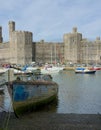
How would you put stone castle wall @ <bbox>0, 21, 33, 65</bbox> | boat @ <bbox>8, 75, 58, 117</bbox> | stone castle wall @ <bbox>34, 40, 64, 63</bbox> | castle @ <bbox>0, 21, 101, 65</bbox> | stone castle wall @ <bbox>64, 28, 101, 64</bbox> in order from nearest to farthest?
boat @ <bbox>8, 75, 58, 117</bbox>
stone castle wall @ <bbox>0, 21, 33, 65</bbox>
castle @ <bbox>0, 21, 101, 65</bbox>
stone castle wall @ <bbox>64, 28, 101, 64</bbox>
stone castle wall @ <bbox>34, 40, 64, 63</bbox>

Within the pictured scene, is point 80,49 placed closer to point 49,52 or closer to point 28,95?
point 49,52

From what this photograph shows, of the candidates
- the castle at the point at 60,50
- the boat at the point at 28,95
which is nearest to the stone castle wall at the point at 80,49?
the castle at the point at 60,50

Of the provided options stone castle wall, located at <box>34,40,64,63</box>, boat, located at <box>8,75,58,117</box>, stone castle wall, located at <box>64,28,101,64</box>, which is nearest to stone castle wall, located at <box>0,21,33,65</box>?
stone castle wall, located at <box>34,40,64,63</box>

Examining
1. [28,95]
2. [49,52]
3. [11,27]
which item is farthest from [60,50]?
[28,95]

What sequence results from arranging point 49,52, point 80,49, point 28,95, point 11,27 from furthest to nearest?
point 11,27 < point 49,52 < point 80,49 < point 28,95

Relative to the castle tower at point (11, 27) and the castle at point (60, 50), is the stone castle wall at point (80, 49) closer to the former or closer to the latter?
the castle at point (60, 50)

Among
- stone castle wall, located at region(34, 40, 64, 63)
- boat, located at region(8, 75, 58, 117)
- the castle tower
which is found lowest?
boat, located at region(8, 75, 58, 117)

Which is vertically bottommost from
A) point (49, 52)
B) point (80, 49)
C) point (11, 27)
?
point (49, 52)

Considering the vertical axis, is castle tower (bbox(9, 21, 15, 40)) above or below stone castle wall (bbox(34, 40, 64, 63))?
above

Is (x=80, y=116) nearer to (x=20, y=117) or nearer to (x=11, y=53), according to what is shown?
(x=20, y=117)

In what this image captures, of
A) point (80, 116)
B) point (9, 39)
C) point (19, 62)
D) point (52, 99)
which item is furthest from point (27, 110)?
point (9, 39)

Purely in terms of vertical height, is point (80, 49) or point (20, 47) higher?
point (20, 47)

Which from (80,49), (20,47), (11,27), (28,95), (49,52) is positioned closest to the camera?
(28,95)

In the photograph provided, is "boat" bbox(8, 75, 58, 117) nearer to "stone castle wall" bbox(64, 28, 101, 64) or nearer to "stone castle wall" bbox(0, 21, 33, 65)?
"stone castle wall" bbox(0, 21, 33, 65)
